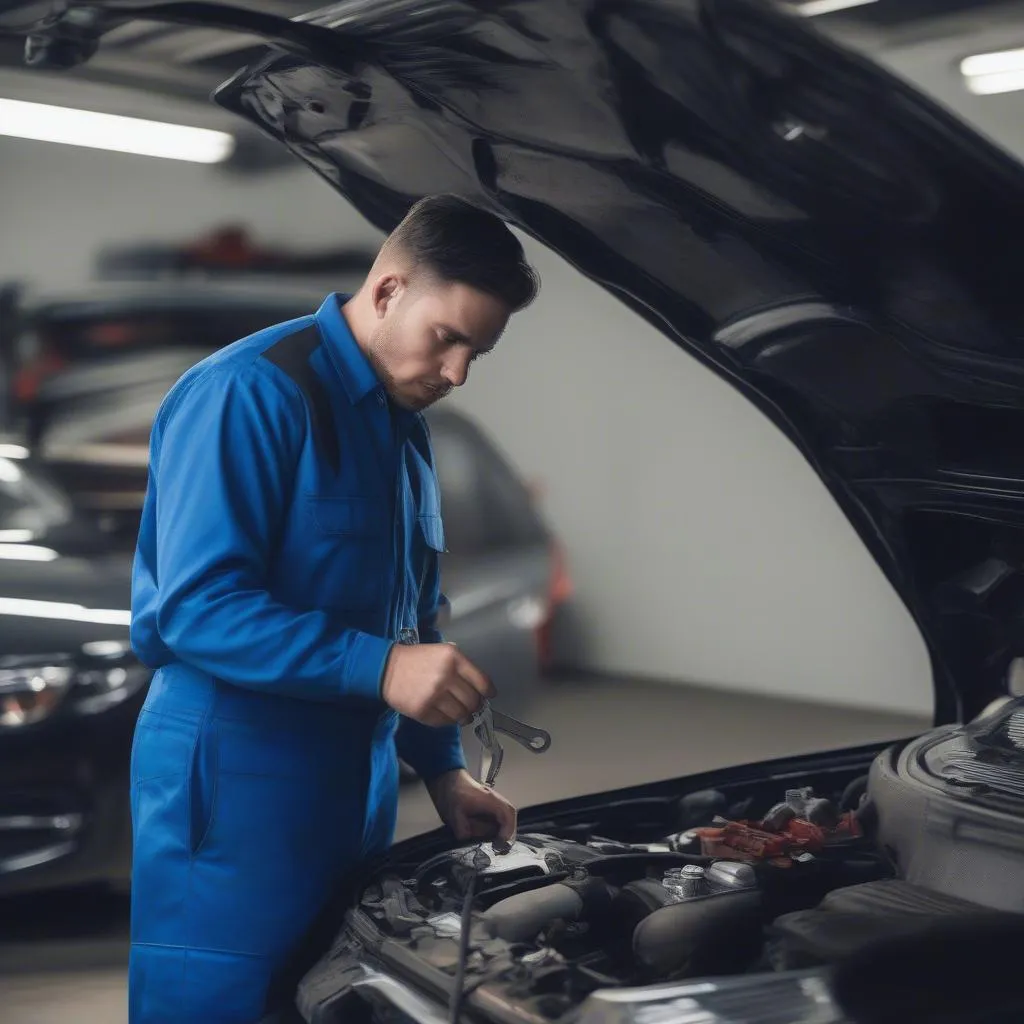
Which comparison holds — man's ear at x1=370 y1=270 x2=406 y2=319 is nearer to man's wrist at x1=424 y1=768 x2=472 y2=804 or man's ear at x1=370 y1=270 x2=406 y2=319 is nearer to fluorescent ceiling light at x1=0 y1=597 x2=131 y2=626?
man's wrist at x1=424 y1=768 x2=472 y2=804

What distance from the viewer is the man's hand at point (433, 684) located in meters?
0.98

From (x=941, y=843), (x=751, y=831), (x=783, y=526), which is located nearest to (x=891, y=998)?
(x=941, y=843)

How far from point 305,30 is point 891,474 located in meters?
0.70

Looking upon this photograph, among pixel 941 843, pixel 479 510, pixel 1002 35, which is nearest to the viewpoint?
pixel 941 843

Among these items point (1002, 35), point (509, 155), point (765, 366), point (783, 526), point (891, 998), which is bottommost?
point (891, 998)

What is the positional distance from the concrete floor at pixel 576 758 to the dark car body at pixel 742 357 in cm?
93

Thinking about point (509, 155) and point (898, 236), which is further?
point (509, 155)

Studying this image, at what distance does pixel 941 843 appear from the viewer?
3.48 feet

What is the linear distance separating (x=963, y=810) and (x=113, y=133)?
3223 millimetres

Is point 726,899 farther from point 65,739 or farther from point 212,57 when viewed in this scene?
point 212,57

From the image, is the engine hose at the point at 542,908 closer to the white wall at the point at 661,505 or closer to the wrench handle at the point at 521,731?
the wrench handle at the point at 521,731

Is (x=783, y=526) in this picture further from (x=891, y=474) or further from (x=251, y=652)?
(x=251, y=652)

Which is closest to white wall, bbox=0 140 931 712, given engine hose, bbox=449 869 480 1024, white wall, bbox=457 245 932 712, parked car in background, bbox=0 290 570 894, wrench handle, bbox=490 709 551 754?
white wall, bbox=457 245 932 712

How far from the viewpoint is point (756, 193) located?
978 mm
